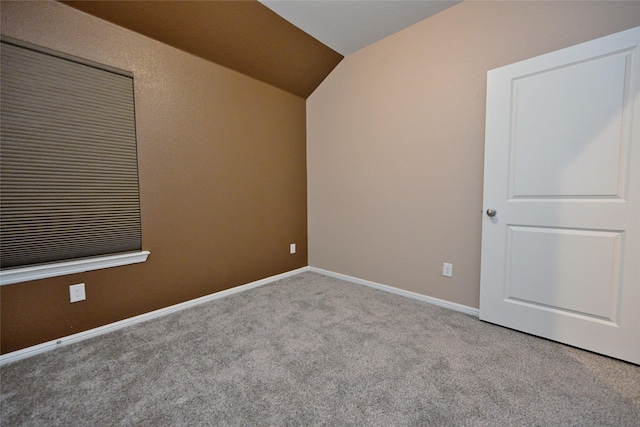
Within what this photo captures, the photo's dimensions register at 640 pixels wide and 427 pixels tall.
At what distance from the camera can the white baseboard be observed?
1.63 metres

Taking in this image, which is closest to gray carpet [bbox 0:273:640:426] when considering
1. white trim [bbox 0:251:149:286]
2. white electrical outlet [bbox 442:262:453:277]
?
white electrical outlet [bbox 442:262:453:277]

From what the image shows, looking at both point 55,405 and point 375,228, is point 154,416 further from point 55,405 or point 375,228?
point 375,228

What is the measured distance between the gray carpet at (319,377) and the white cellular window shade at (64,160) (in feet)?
2.35

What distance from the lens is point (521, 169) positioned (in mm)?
1812

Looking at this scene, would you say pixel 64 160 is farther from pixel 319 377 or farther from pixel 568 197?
pixel 568 197

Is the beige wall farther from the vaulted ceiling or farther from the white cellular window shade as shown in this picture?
the white cellular window shade

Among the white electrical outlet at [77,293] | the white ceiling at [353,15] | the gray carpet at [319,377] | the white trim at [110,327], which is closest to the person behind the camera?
the gray carpet at [319,377]

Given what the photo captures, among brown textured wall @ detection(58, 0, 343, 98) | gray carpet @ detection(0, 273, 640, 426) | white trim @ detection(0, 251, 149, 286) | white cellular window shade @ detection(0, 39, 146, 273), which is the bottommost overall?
gray carpet @ detection(0, 273, 640, 426)

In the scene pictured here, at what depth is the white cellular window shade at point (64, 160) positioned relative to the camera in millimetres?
1538

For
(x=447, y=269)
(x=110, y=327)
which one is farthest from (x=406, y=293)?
(x=110, y=327)

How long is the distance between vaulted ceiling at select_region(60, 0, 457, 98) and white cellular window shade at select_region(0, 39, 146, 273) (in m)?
0.44

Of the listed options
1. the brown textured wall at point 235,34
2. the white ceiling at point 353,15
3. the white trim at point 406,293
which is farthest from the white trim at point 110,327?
the white ceiling at point 353,15

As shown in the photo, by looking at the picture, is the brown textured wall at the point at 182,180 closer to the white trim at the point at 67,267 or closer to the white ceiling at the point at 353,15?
the white trim at the point at 67,267

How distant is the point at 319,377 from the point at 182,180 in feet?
6.14
